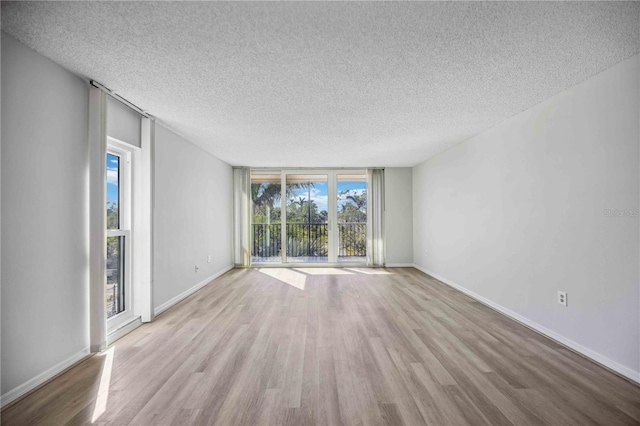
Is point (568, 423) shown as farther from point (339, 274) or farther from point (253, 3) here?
point (339, 274)

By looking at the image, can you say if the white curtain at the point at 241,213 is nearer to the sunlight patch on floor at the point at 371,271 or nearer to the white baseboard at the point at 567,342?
the sunlight patch on floor at the point at 371,271

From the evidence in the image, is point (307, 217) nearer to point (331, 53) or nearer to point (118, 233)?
point (118, 233)

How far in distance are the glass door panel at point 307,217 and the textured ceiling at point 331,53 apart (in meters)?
3.31

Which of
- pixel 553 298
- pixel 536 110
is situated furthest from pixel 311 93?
pixel 553 298

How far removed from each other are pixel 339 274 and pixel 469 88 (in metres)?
4.02

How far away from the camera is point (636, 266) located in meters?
1.97

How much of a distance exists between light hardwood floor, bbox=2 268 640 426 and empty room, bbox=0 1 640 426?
0.02 metres

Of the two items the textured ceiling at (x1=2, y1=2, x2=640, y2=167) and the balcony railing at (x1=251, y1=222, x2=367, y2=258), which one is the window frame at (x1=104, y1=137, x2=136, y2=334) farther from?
the balcony railing at (x1=251, y1=222, x2=367, y2=258)

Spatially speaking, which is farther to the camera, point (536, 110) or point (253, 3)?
point (536, 110)

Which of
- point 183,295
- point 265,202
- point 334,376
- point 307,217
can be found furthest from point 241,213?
Result: point 334,376

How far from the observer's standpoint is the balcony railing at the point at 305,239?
264 inches

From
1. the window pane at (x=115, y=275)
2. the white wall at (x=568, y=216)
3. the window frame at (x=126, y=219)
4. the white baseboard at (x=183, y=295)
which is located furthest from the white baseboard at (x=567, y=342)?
the window pane at (x=115, y=275)

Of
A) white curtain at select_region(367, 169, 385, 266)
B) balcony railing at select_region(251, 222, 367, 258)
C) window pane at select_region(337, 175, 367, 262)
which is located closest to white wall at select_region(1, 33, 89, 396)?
balcony railing at select_region(251, 222, 367, 258)

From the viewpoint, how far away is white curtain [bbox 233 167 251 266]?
6277 millimetres
